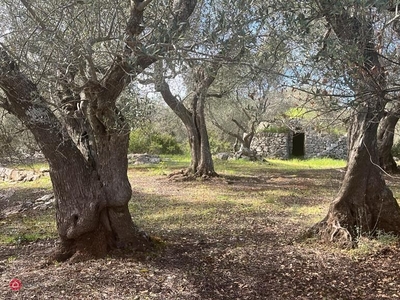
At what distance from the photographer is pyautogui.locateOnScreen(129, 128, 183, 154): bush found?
28614mm

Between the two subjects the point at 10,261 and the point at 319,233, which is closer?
the point at 10,261

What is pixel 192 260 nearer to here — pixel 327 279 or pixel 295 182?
pixel 327 279

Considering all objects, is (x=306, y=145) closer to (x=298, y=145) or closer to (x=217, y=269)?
(x=298, y=145)

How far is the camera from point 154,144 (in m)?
29.7

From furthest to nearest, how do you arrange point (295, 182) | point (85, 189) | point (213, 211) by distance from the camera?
1. point (295, 182)
2. point (213, 211)
3. point (85, 189)

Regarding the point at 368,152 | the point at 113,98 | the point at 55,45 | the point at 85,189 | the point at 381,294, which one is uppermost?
the point at 55,45

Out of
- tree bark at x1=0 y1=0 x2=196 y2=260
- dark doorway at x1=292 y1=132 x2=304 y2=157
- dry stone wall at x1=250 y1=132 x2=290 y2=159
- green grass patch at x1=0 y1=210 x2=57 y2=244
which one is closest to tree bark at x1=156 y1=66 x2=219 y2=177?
green grass patch at x1=0 y1=210 x2=57 y2=244

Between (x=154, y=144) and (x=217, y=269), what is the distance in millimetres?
24363

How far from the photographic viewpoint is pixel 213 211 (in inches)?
392

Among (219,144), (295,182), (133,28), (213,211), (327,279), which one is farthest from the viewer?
(219,144)

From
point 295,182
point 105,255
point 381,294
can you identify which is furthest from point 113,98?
point 295,182

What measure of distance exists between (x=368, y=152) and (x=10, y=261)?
5.39 metres

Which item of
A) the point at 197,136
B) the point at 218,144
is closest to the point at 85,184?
the point at 197,136

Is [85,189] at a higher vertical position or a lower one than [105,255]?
higher
